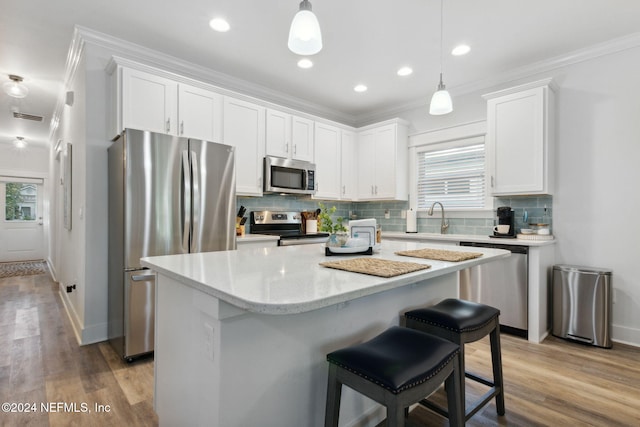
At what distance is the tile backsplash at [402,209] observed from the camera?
3.45 metres

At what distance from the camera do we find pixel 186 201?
2740 mm

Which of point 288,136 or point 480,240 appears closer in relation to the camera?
point 480,240

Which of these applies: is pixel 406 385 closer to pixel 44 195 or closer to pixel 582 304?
pixel 582 304

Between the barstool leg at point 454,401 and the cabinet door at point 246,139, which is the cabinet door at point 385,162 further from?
the barstool leg at point 454,401

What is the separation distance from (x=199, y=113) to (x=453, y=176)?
10.3ft

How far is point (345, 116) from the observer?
5.20m

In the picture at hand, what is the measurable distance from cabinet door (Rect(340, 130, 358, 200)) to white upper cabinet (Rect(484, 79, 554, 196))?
1878 millimetres

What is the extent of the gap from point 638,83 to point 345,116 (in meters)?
3.38

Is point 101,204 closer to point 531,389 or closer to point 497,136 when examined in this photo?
point 531,389

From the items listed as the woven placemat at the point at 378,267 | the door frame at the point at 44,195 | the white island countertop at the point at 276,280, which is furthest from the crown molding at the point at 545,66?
the door frame at the point at 44,195

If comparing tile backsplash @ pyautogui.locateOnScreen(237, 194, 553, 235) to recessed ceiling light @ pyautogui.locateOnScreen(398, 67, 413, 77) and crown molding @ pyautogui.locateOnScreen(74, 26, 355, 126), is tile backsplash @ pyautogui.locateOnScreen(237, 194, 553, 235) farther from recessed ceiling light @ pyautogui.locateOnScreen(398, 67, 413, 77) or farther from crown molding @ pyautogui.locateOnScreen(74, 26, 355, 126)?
recessed ceiling light @ pyautogui.locateOnScreen(398, 67, 413, 77)

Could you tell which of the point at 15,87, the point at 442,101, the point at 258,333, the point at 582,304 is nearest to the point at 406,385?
the point at 258,333

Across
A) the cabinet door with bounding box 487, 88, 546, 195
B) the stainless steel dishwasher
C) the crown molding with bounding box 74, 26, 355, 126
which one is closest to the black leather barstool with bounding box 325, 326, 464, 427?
the stainless steel dishwasher

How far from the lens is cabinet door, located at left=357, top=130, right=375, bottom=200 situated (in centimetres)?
469
